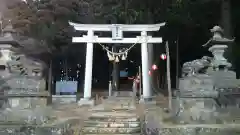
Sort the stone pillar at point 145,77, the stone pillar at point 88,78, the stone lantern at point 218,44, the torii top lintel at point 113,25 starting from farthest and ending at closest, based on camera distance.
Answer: the torii top lintel at point 113,25
the stone pillar at point 145,77
the stone pillar at point 88,78
the stone lantern at point 218,44

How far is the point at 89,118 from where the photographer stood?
11.3 meters

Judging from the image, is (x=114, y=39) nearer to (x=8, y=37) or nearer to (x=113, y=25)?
(x=113, y=25)

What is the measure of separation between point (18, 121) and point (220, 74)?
8485 mm

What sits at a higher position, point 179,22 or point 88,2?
point 88,2

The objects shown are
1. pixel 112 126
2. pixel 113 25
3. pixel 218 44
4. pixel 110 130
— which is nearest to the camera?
pixel 110 130

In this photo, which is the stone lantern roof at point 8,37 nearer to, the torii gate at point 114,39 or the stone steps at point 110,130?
the torii gate at point 114,39

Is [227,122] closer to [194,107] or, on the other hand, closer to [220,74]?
[194,107]

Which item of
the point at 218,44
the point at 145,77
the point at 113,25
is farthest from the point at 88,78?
the point at 218,44

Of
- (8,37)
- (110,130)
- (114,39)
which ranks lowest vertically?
(110,130)

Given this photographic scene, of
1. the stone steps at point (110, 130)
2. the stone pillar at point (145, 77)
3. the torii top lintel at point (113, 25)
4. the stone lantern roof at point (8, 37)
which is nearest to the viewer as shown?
the stone steps at point (110, 130)

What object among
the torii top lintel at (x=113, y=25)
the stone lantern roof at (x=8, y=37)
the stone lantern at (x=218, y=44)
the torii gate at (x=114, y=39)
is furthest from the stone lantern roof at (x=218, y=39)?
the stone lantern roof at (x=8, y=37)

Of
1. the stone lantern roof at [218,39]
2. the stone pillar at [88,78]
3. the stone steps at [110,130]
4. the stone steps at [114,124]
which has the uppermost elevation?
the stone lantern roof at [218,39]

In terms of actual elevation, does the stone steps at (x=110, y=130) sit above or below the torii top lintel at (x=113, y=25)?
below

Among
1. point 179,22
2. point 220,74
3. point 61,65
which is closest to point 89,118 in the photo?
point 220,74
